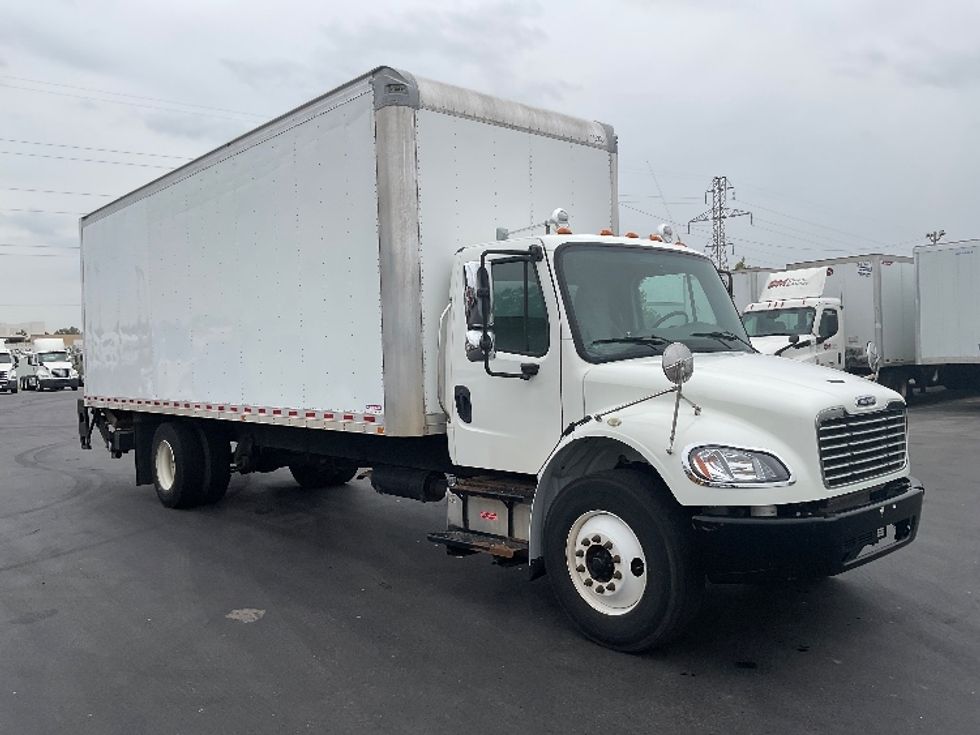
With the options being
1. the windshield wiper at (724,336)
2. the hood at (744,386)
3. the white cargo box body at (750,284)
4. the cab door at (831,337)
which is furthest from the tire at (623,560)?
the white cargo box body at (750,284)

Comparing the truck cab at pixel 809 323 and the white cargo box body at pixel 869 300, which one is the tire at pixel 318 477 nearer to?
the truck cab at pixel 809 323

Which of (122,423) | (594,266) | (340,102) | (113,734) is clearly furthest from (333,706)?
(122,423)

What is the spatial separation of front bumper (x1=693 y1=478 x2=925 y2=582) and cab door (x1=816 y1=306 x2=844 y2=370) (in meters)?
12.8

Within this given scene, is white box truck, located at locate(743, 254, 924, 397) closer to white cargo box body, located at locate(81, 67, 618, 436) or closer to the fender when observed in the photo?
white cargo box body, located at locate(81, 67, 618, 436)

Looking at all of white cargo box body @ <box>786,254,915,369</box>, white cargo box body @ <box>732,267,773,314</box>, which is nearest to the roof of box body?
white cargo box body @ <box>786,254,915,369</box>

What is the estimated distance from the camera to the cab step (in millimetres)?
5457

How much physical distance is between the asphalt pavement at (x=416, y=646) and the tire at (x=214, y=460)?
3.77ft

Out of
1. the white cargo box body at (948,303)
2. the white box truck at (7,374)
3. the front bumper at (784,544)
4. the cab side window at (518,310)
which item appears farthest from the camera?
the white box truck at (7,374)

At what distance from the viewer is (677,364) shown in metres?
4.42

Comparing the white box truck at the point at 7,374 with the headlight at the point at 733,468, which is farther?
the white box truck at the point at 7,374

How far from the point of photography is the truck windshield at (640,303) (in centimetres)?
533

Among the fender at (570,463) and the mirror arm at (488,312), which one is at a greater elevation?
the mirror arm at (488,312)

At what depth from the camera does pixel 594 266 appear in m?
5.57

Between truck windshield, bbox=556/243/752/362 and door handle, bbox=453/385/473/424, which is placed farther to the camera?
door handle, bbox=453/385/473/424
